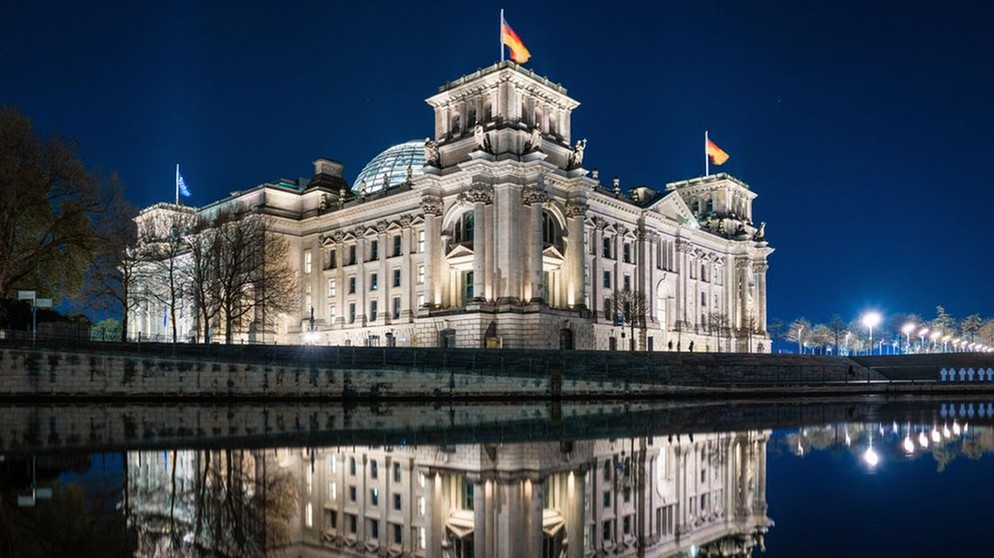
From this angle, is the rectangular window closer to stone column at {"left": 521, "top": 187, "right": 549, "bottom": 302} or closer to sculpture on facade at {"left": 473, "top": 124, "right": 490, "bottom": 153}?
stone column at {"left": 521, "top": 187, "right": 549, "bottom": 302}

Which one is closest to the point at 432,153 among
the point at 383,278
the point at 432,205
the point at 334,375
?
the point at 432,205

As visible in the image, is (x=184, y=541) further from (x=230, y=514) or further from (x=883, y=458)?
(x=883, y=458)

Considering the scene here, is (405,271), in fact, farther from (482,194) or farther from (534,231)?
(534,231)

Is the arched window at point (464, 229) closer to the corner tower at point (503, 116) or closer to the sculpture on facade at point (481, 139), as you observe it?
the corner tower at point (503, 116)

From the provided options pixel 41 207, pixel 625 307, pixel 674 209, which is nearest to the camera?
pixel 41 207

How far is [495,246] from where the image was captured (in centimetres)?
7244

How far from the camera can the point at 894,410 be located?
1603 inches

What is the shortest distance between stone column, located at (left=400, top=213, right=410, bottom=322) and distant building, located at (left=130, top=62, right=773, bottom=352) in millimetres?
164

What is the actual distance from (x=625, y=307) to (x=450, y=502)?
69994 mm

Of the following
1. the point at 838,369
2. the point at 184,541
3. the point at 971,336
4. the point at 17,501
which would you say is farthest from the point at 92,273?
the point at 971,336

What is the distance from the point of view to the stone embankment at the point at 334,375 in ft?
141

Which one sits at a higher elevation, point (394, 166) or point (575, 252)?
point (394, 166)

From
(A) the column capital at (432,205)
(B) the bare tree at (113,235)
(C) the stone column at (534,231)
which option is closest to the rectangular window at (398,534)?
(B) the bare tree at (113,235)

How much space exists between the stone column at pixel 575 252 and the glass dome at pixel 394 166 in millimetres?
27443
